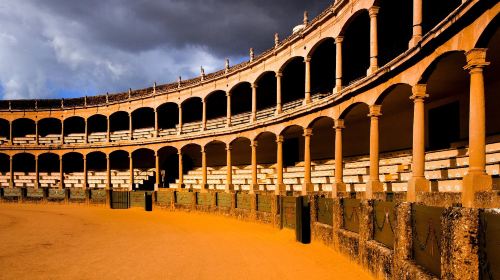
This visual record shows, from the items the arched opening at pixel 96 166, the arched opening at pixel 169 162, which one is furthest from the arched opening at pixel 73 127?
the arched opening at pixel 169 162

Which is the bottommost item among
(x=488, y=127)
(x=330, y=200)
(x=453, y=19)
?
(x=330, y=200)

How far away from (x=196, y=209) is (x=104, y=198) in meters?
10.7

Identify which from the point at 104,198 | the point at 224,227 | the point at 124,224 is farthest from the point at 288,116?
the point at 104,198

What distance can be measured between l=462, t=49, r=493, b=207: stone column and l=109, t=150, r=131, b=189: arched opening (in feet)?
113

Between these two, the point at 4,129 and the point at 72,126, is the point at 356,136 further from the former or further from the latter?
the point at 4,129

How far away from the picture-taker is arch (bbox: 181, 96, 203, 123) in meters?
39.5

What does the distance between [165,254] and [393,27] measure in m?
15.0

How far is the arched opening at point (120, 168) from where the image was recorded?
1583 inches

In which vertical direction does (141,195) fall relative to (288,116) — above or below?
below

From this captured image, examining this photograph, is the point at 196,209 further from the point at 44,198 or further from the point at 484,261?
the point at 484,261

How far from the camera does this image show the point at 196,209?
84.4 ft

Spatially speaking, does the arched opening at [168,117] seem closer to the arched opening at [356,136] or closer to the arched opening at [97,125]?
the arched opening at [97,125]

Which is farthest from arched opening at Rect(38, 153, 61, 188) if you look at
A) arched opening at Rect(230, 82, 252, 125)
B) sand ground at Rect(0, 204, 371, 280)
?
sand ground at Rect(0, 204, 371, 280)

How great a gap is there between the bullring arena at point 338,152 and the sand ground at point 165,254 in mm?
113
